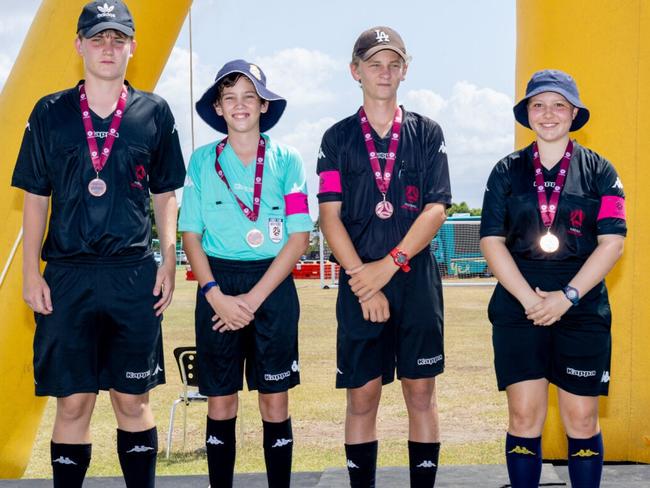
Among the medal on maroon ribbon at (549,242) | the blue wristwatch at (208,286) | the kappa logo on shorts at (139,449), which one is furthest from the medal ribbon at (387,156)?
the kappa logo on shorts at (139,449)

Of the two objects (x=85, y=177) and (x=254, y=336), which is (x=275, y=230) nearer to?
(x=254, y=336)

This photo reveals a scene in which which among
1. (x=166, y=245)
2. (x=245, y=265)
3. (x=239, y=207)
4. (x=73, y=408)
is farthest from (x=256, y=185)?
(x=73, y=408)

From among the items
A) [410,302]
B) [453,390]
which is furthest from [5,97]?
[453,390]

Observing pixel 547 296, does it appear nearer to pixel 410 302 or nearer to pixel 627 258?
pixel 410 302

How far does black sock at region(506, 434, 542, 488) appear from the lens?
296cm

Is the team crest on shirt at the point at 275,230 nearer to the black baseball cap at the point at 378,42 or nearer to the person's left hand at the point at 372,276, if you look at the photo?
the person's left hand at the point at 372,276

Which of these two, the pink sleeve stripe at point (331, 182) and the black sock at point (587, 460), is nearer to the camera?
the black sock at point (587, 460)

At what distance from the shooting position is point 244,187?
10.1 feet

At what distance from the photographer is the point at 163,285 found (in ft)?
9.82

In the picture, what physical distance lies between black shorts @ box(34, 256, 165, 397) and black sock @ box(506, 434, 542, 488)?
141 cm

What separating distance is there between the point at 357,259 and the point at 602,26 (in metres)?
1.99

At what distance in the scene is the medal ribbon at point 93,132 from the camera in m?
2.91

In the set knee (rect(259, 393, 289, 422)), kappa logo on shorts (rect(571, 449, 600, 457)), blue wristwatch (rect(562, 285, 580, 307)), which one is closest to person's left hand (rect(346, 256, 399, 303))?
knee (rect(259, 393, 289, 422))

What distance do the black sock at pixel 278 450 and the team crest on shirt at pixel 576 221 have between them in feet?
4.33
